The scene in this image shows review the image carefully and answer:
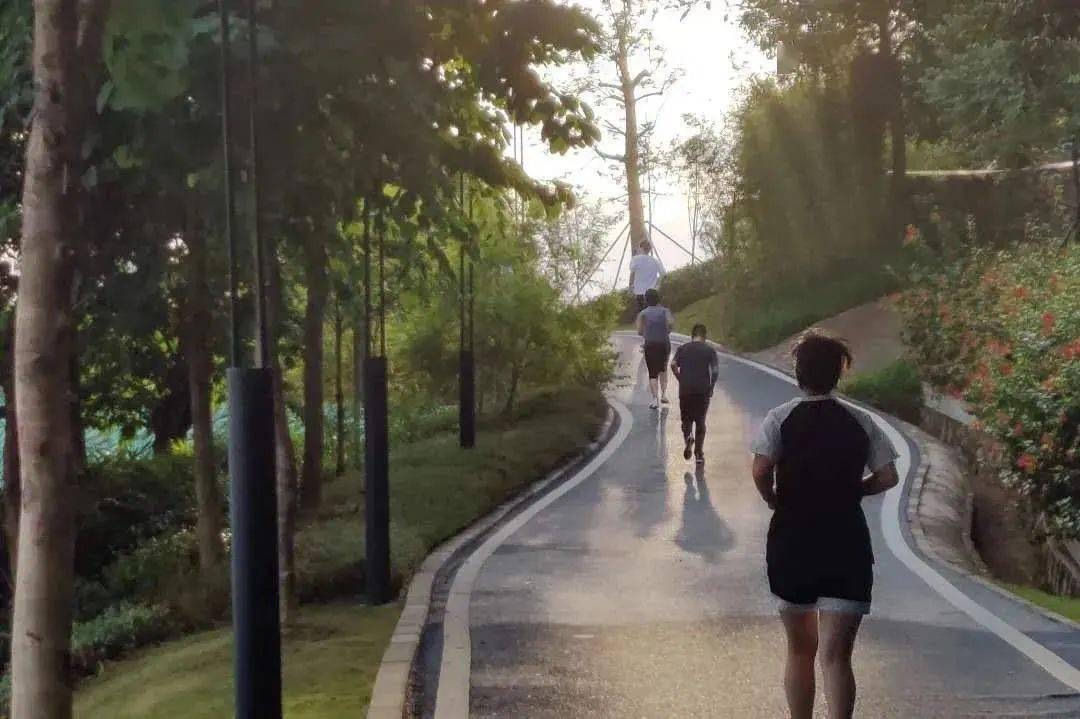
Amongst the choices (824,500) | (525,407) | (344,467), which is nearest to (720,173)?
(525,407)

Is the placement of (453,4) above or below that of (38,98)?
above

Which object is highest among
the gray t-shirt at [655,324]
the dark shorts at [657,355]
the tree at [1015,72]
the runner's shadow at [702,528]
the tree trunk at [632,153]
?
the tree trunk at [632,153]

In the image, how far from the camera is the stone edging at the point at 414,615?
739 cm

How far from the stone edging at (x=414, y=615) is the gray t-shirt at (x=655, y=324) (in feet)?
12.8

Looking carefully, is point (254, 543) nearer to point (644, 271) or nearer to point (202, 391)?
point (202, 391)

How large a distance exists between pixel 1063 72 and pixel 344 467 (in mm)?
11727

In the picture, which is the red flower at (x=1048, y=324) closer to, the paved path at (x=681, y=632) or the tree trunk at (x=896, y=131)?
the paved path at (x=681, y=632)

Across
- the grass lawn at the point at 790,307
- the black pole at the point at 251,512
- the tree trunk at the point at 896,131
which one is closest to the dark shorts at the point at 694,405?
the black pole at the point at 251,512

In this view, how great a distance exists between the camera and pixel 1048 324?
47.3 ft

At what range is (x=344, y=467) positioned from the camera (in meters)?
20.2

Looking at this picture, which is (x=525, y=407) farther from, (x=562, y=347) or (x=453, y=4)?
(x=453, y=4)

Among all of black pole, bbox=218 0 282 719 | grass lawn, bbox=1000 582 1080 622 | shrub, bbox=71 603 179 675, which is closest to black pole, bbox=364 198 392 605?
shrub, bbox=71 603 179 675

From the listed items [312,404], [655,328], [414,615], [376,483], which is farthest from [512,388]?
[414,615]

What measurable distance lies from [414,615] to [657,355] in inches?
507
